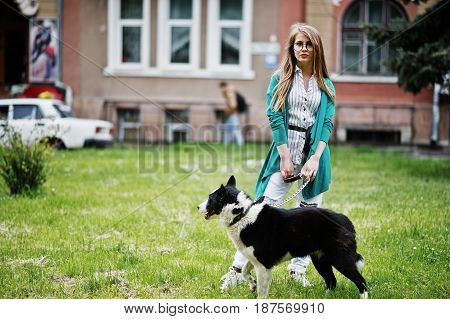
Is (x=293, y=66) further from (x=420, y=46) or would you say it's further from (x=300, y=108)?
(x=420, y=46)

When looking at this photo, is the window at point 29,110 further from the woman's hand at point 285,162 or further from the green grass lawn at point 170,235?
the woman's hand at point 285,162

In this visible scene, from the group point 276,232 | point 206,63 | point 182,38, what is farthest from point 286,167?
point 182,38

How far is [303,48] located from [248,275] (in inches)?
68.1

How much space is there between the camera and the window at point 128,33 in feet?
64.3

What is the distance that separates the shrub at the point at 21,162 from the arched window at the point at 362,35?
11746 millimetres

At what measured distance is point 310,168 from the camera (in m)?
4.92

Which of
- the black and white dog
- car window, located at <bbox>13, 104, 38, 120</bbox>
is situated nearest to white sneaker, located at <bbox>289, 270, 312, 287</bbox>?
the black and white dog

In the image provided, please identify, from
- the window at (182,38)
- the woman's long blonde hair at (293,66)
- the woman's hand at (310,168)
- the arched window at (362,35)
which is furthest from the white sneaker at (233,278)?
the arched window at (362,35)

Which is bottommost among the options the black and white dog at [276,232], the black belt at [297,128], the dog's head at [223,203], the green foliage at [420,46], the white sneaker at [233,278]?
the white sneaker at [233,278]

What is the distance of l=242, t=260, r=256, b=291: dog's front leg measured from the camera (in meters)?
4.88

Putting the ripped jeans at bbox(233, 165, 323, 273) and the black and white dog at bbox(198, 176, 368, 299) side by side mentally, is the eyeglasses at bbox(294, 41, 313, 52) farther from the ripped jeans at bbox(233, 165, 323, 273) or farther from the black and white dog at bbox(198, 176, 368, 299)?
the black and white dog at bbox(198, 176, 368, 299)

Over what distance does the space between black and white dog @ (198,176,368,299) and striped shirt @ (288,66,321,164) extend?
61cm

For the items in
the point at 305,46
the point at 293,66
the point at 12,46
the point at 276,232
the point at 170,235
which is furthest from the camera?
the point at 12,46

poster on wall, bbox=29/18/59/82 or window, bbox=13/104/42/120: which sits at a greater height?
poster on wall, bbox=29/18/59/82
